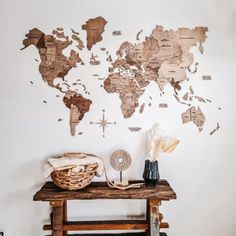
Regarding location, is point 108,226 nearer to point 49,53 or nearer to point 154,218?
point 154,218

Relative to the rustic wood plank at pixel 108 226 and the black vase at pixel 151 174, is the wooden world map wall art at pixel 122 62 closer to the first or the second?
the black vase at pixel 151 174

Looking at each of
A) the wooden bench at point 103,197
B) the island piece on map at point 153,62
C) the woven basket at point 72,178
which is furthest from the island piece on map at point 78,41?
the wooden bench at point 103,197

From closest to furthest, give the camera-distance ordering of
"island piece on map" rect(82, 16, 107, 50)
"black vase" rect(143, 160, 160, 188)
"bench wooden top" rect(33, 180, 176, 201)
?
1. "bench wooden top" rect(33, 180, 176, 201)
2. "black vase" rect(143, 160, 160, 188)
3. "island piece on map" rect(82, 16, 107, 50)

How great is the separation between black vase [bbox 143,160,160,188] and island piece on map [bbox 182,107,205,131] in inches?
16.9

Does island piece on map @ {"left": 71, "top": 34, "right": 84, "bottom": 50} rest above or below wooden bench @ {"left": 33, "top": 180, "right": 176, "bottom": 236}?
above

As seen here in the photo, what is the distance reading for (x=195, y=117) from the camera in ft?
7.04

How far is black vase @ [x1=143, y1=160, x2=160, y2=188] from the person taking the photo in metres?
1.95

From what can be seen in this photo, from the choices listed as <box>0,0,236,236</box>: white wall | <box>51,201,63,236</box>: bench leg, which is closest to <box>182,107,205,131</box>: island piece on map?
<box>0,0,236,236</box>: white wall

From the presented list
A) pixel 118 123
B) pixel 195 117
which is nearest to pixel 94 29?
pixel 118 123

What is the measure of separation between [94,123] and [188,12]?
1085mm

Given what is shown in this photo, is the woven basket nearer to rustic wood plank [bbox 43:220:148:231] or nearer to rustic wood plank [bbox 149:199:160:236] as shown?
rustic wood plank [bbox 43:220:148:231]

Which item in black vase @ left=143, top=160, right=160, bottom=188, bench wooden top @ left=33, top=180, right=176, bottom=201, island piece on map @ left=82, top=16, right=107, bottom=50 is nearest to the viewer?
bench wooden top @ left=33, top=180, right=176, bottom=201

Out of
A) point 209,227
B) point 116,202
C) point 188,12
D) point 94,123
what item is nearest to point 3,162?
point 94,123

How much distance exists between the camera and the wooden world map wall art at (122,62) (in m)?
2.11
